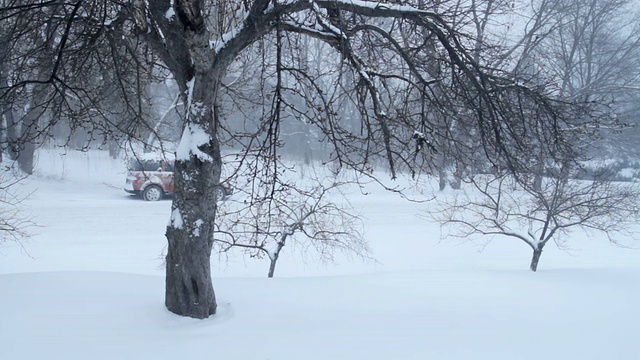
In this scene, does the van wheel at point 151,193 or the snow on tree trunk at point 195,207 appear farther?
the van wheel at point 151,193

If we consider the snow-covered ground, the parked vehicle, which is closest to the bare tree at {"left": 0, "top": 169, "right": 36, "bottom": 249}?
the snow-covered ground

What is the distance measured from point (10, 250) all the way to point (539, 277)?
471 inches

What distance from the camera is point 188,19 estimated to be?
4.64 meters

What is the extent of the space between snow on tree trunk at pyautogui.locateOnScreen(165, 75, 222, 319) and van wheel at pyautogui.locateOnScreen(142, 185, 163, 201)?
14378mm

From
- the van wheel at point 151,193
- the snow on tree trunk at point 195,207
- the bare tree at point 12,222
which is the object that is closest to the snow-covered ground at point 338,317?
the snow on tree trunk at point 195,207

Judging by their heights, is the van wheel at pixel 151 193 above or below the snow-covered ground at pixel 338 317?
above

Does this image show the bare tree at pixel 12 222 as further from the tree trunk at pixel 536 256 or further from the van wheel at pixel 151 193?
the tree trunk at pixel 536 256

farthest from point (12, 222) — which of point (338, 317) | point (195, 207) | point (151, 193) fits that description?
point (338, 317)

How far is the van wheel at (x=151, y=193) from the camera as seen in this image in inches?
733

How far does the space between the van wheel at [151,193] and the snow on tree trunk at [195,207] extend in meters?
14.4

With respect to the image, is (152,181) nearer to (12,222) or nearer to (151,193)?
(151,193)

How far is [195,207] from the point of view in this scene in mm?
4934

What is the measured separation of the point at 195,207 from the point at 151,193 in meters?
14.7

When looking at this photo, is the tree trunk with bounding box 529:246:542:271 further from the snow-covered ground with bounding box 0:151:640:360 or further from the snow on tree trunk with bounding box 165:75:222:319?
the snow on tree trunk with bounding box 165:75:222:319
